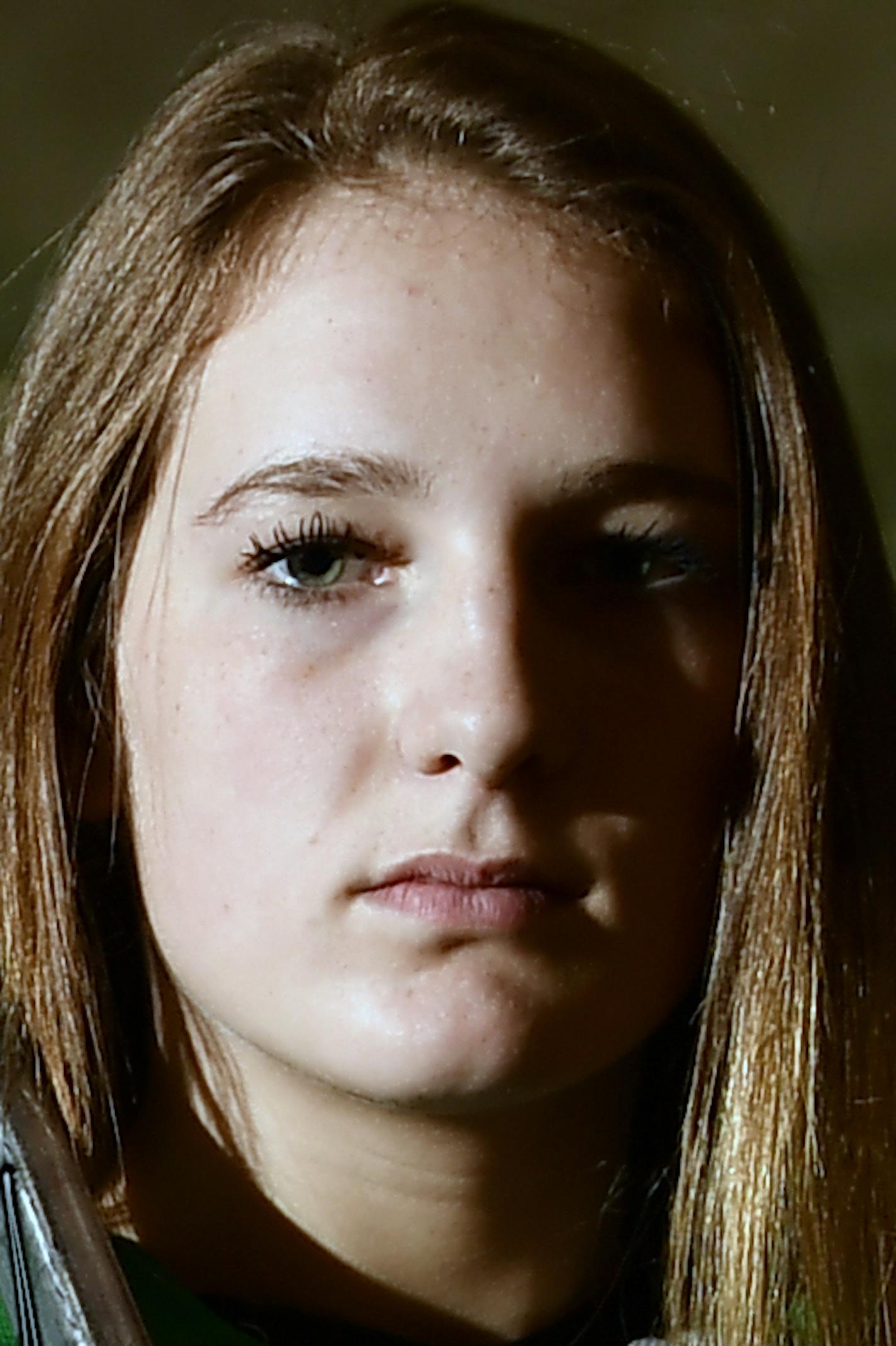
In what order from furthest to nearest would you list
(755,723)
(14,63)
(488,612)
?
(14,63)
(755,723)
(488,612)

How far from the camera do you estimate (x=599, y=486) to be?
81cm

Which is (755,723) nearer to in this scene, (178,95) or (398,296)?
(398,296)

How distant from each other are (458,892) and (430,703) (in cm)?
8

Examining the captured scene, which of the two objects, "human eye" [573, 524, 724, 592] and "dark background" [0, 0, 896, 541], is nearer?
"human eye" [573, 524, 724, 592]

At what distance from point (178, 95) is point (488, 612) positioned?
35 centimetres

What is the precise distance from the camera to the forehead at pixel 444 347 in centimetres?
80

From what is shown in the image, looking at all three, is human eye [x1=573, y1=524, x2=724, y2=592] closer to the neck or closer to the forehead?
the forehead

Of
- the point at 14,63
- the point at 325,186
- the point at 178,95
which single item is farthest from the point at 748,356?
the point at 14,63

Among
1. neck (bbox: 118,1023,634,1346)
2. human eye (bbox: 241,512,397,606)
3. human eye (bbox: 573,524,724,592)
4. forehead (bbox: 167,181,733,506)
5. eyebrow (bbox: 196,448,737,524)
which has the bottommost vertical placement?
neck (bbox: 118,1023,634,1346)

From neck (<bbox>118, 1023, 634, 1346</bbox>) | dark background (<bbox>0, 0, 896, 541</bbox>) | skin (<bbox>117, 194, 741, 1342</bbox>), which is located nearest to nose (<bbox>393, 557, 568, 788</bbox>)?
skin (<bbox>117, 194, 741, 1342</bbox>)

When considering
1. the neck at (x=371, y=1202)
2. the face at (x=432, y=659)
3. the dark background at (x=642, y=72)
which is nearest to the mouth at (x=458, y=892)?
the face at (x=432, y=659)

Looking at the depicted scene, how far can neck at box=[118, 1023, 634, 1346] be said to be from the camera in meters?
0.88

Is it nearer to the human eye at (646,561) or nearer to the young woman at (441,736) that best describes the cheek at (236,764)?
the young woman at (441,736)

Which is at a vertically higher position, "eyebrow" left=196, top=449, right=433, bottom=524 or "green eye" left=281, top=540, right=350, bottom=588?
→ "eyebrow" left=196, top=449, right=433, bottom=524
